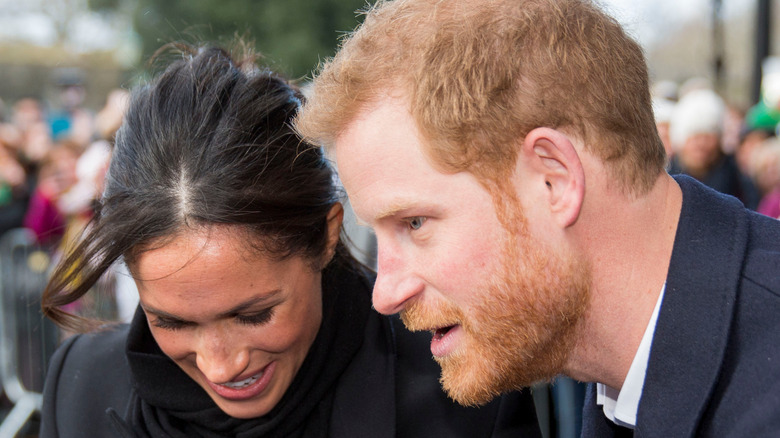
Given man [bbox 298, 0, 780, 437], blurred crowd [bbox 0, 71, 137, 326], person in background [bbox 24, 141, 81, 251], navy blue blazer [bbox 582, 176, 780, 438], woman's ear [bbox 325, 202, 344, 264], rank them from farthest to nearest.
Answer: person in background [bbox 24, 141, 81, 251], blurred crowd [bbox 0, 71, 137, 326], woman's ear [bbox 325, 202, 344, 264], man [bbox 298, 0, 780, 437], navy blue blazer [bbox 582, 176, 780, 438]

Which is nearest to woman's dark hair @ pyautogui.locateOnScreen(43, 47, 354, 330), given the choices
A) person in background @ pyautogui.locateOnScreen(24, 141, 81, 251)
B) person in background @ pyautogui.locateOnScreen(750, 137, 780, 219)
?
person in background @ pyautogui.locateOnScreen(24, 141, 81, 251)

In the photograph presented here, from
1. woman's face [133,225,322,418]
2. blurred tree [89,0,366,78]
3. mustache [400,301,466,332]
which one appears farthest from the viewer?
blurred tree [89,0,366,78]

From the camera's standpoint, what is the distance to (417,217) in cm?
187

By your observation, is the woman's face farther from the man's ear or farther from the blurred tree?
the blurred tree

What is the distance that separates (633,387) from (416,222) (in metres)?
0.61

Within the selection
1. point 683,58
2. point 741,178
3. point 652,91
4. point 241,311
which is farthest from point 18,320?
point 683,58

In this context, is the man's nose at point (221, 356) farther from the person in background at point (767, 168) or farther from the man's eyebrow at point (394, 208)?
the person in background at point (767, 168)

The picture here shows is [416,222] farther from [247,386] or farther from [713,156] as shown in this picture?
[713,156]

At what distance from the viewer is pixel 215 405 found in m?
2.49

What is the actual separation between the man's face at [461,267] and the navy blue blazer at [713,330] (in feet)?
0.69

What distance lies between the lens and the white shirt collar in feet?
5.99

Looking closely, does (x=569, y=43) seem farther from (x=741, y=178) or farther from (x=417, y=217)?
(x=741, y=178)

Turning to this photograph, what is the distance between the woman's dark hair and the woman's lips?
1.11 feet

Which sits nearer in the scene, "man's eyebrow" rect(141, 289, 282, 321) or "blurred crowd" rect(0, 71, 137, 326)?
"man's eyebrow" rect(141, 289, 282, 321)
